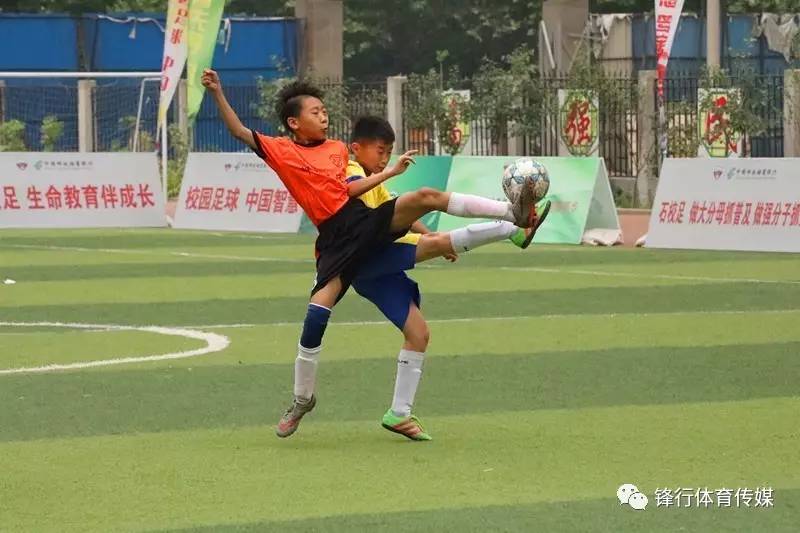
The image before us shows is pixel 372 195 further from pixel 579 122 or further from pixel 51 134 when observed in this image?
pixel 51 134

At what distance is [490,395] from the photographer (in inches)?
435

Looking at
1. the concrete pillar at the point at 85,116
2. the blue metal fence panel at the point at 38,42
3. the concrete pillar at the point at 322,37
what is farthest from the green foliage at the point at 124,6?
the concrete pillar at the point at 85,116

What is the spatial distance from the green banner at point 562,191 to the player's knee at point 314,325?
15.0 m

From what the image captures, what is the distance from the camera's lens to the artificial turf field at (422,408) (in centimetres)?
771

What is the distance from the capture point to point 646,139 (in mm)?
31328

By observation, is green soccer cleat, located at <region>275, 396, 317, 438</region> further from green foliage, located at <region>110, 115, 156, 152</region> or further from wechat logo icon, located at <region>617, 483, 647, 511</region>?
green foliage, located at <region>110, 115, 156, 152</region>

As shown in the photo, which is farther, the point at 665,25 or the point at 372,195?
the point at 665,25

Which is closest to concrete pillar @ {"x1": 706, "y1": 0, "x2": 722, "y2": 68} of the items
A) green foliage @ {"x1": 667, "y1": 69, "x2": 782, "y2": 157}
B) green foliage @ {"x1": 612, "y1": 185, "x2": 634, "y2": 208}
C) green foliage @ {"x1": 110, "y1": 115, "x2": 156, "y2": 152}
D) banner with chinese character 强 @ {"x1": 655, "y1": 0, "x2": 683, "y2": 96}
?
green foliage @ {"x1": 667, "y1": 69, "x2": 782, "y2": 157}

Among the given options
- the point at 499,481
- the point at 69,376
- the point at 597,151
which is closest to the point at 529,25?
the point at 597,151

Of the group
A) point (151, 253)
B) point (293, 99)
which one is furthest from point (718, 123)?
point (293, 99)

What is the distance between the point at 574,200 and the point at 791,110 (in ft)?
19.0

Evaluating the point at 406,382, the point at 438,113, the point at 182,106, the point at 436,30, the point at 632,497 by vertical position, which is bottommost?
the point at 632,497

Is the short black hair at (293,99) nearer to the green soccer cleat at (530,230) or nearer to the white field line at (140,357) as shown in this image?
the green soccer cleat at (530,230)

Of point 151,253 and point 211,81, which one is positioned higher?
point 211,81
